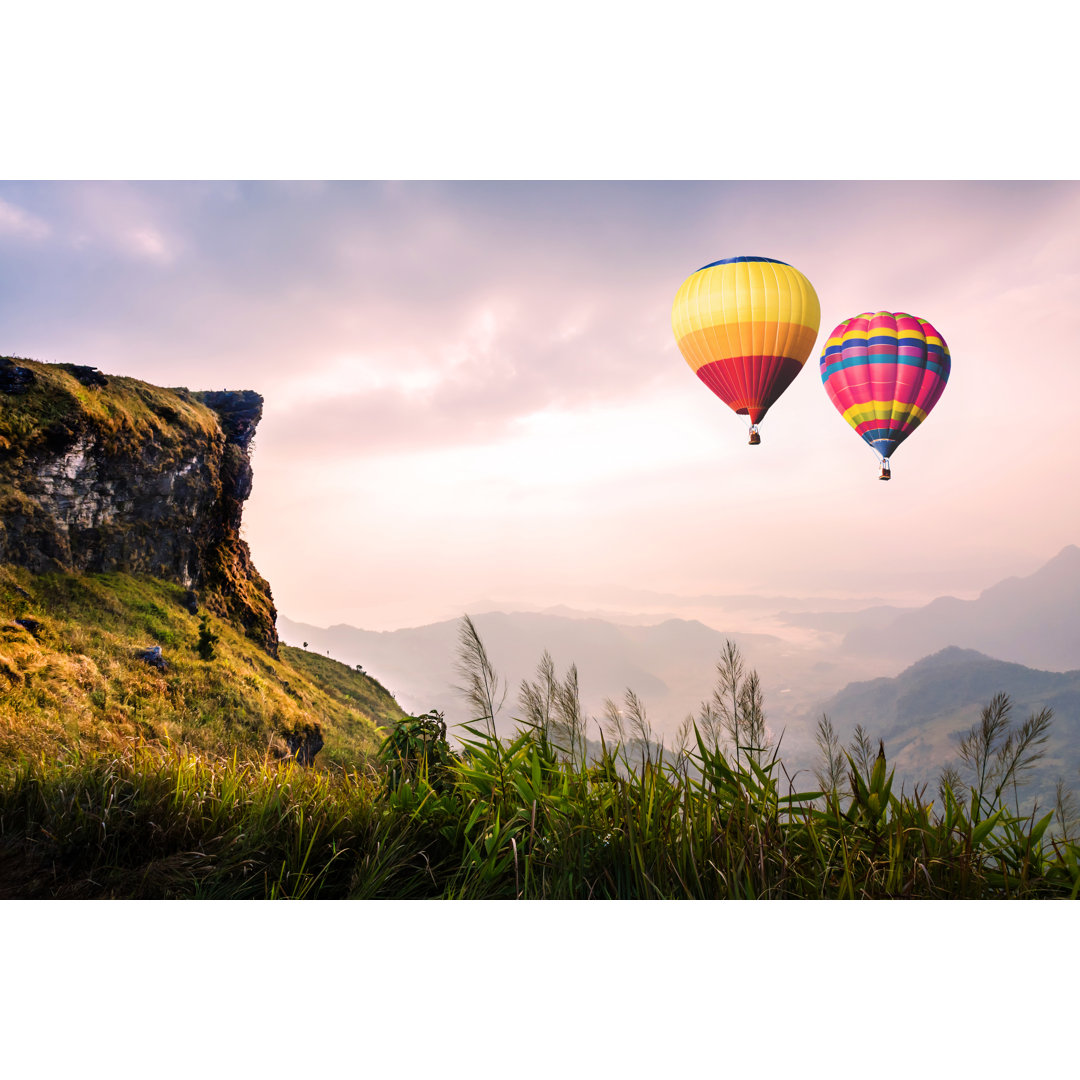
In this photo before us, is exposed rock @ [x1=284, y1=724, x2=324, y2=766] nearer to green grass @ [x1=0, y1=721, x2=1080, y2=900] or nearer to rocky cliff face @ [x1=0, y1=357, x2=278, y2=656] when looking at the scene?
rocky cliff face @ [x1=0, y1=357, x2=278, y2=656]

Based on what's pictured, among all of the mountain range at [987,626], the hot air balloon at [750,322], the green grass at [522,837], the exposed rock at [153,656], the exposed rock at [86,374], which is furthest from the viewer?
the mountain range at [987,626]

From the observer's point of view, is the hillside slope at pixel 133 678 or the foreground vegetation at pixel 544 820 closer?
the foreground vegetation at pixel 544 820

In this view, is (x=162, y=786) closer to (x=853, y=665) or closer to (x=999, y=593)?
(x=853, y=665)

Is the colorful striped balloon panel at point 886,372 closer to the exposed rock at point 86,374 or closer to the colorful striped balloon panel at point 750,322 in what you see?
the colorful striped balloon panel at point 750,322

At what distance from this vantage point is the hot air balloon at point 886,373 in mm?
8328

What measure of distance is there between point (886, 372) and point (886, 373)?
0.7 inches

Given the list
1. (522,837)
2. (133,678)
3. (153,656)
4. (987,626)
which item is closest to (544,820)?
(522,837)

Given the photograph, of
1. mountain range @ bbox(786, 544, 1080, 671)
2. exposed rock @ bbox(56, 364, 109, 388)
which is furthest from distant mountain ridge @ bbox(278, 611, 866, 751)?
mountain range @ bbox(786, 544, 1080, 671)

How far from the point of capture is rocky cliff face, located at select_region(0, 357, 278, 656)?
29.3 feet

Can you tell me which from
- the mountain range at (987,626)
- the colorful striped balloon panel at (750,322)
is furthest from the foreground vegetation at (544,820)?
the mountain range at (987,626)

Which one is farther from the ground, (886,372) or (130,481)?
(886,372)

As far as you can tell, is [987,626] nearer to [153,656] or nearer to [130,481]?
[130,481]

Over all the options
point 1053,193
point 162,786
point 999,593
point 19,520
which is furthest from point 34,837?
point 999,593

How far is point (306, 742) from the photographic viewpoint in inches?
380
